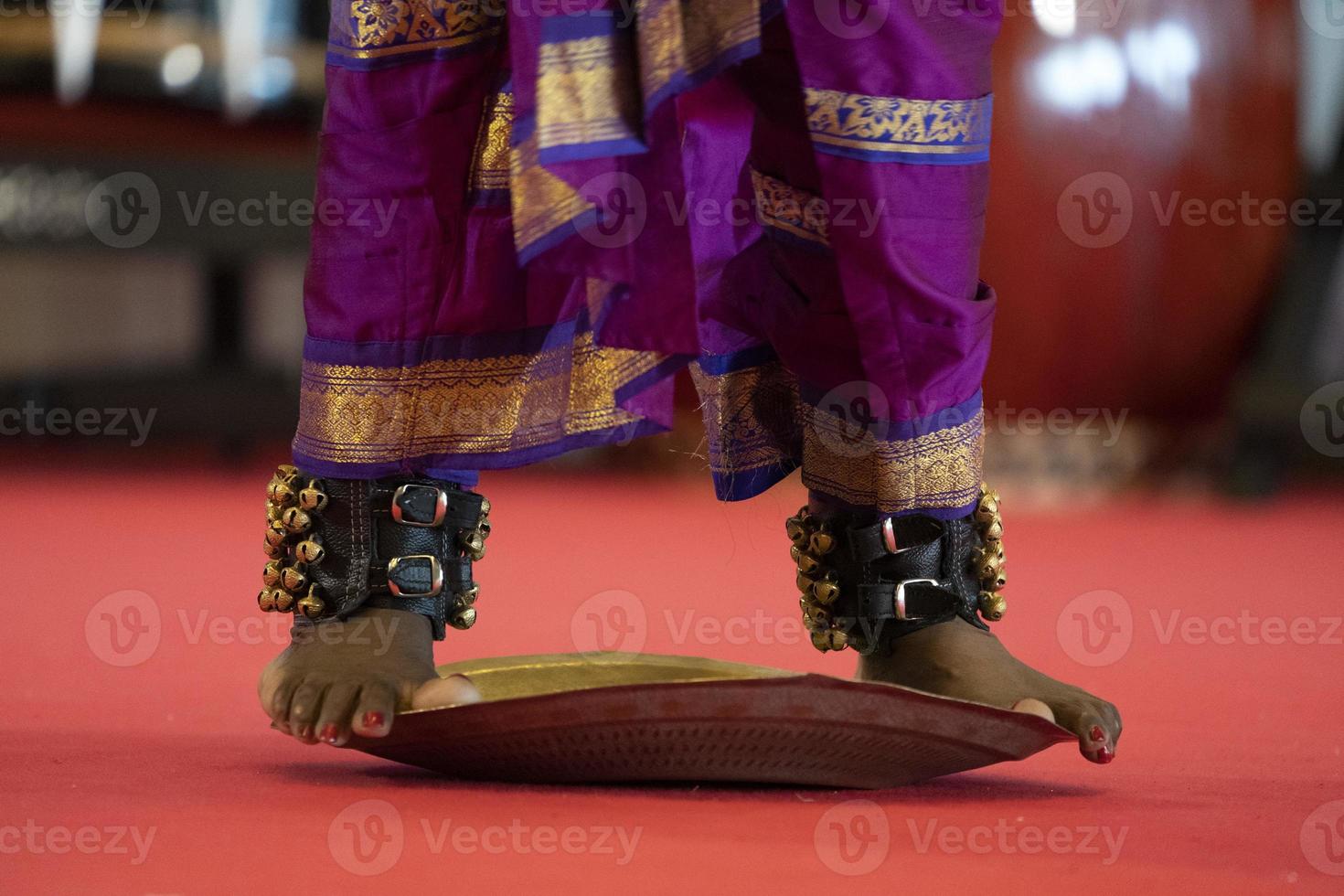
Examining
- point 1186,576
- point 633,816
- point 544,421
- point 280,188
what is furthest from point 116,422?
point 633,816

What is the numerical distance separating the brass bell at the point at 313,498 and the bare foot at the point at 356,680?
0.21 feet

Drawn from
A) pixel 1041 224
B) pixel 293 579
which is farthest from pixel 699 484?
pixel 293 579

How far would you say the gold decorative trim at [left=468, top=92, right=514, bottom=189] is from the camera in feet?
3.07

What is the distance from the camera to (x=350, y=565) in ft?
2.99

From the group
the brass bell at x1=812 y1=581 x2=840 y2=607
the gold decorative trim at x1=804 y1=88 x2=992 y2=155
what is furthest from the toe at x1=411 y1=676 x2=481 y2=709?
the gold decorative trim at x1=804 y1=88 x2=992 y2=155

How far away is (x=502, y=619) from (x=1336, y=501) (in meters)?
1.66

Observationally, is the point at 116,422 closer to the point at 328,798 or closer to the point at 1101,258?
the point at 1101,258

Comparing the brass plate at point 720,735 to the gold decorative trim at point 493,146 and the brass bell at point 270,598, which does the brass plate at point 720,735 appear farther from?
the gold decorative trim at point 493,146

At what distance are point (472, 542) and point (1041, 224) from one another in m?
1.69

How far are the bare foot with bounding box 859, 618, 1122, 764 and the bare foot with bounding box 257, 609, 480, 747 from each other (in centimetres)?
24

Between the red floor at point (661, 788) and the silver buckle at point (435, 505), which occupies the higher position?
the silver buckle at point (435, 505)

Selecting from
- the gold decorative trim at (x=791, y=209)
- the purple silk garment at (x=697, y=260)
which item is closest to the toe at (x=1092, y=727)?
the purple silk garment at (x=697, y=260)

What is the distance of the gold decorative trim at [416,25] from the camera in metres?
0.90

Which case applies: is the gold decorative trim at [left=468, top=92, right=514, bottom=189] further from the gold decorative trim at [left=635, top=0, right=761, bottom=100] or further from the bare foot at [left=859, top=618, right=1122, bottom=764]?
the bare foot at [left=859, top=618, right=1122, bottom=764]
